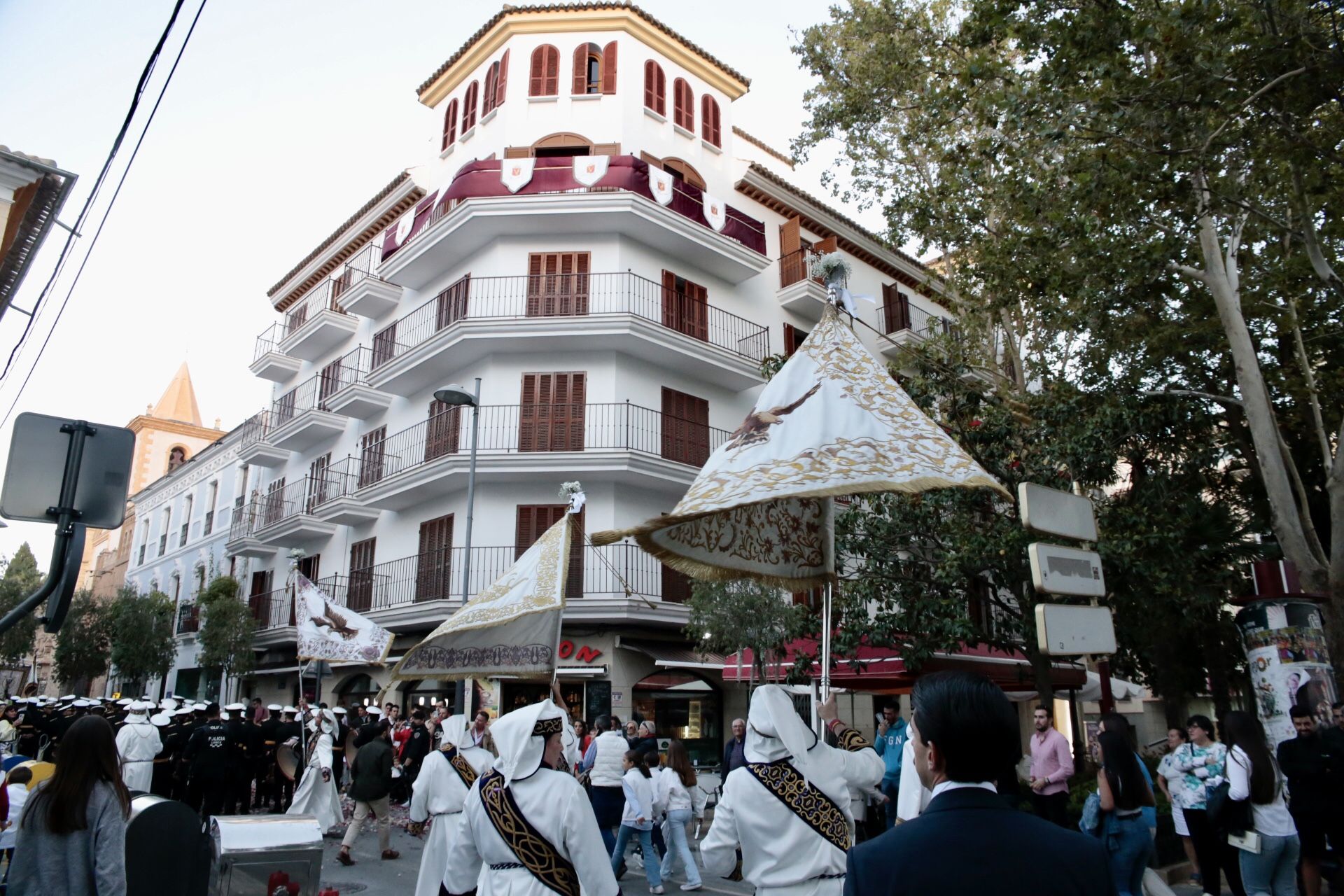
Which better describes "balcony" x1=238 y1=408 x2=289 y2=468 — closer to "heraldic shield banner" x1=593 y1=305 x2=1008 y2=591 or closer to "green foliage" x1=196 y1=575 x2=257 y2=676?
"green foliage" x1=196 y1=575 x2=257 y2=676

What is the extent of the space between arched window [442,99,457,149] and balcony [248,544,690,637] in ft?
39.0

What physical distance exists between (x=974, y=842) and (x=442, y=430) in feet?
73.7

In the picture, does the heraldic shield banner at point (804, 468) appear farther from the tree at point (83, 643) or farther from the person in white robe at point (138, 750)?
the tree at point (83, 643)

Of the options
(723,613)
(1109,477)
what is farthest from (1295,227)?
(723,613)

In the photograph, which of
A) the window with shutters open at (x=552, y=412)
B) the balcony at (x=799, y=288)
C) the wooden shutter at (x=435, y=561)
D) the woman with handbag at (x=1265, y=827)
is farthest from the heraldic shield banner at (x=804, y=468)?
the balcony at (x=799, y=288)

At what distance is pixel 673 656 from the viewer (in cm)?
2150

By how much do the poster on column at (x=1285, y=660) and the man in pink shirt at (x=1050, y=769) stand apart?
336 centimetres

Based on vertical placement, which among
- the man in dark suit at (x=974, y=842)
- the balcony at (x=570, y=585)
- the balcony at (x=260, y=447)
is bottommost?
the man in dark suit at (x=974, y=842)

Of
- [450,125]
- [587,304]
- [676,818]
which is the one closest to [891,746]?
[676,818]

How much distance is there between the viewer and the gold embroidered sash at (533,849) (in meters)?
4.77

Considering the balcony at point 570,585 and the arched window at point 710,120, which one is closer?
the balcony at point 570,585

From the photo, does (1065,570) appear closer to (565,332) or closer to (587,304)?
(565,332)

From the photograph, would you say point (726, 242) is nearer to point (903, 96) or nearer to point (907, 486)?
point (903, 96)

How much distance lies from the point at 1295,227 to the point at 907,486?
1115 centimetres
